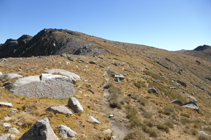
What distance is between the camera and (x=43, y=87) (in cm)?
972

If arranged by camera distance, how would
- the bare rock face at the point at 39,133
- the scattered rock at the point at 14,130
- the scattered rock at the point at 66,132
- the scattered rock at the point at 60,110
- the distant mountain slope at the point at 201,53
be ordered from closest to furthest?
the bare rock face at the point at 39,133 < the scattered rock at the point at 14,130 < the scattered rock at the point at 66,132 < the scattered rock at the point at 60,110 < the distant mountain slope at the point at 201,53

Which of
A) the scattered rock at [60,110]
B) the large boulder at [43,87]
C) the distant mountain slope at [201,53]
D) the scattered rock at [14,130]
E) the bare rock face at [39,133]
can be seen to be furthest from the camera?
the distant mountain slope at [201,53]

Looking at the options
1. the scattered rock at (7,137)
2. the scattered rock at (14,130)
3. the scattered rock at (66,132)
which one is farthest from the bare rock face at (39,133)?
the scattered rock at (66,132)

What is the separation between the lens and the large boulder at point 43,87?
29.5ft

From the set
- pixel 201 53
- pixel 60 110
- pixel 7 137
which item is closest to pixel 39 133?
pixel 7 137

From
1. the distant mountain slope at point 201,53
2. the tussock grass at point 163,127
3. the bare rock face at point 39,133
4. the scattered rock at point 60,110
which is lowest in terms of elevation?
the tussock grass at point 163,127

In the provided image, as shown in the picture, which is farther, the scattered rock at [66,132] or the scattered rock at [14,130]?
the scattered rock at [66,132]

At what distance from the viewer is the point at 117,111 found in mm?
11398

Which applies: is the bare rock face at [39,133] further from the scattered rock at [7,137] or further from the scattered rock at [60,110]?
the scattered rock at [60,110]

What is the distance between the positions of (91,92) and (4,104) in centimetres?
813

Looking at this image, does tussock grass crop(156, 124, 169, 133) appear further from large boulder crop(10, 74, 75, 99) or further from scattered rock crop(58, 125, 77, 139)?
Answer: large boulder crop(10, 74, 75, 99)

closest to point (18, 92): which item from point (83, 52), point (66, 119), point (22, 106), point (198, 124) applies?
point (22, 106)

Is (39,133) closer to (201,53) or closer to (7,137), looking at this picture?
(7,137)

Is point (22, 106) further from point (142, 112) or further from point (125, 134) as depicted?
point (142, 112)
